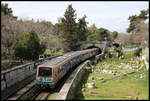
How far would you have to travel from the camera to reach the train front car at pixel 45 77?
17.3m

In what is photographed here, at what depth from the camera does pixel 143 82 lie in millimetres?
21625

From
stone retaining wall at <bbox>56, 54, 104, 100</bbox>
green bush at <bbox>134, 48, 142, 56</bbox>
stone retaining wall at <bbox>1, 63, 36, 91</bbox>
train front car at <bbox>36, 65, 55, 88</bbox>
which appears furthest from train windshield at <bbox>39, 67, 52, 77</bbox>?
green bush at <bbox>134, 48, 142, 56</bbox>

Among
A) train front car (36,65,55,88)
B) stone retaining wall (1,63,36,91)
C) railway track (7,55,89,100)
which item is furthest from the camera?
stone retaining wall (1,63,36,91)

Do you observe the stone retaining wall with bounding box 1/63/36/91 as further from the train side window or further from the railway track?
the train side window

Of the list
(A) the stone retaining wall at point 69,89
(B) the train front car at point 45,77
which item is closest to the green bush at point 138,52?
(A) the stone retaining wall at point 69,89

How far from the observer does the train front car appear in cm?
1726

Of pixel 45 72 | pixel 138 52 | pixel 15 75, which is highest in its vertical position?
pixel 45 72

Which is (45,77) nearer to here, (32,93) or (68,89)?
(32,93)

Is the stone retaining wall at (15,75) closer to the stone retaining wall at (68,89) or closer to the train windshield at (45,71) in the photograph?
the train windshield at (45,71)

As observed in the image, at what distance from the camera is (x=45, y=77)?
17.3 meters

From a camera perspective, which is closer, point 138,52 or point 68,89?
point 68,89

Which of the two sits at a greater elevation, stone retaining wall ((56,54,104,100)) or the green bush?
the green bush

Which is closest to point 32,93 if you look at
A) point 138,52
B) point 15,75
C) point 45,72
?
point 45,72

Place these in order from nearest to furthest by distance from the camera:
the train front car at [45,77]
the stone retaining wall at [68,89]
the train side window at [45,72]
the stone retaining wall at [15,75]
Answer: the stone retaining wall at [68,89] < the train front car at [45,77] < the train side window at [45,72] < the stone retaining wall at [15,75]
